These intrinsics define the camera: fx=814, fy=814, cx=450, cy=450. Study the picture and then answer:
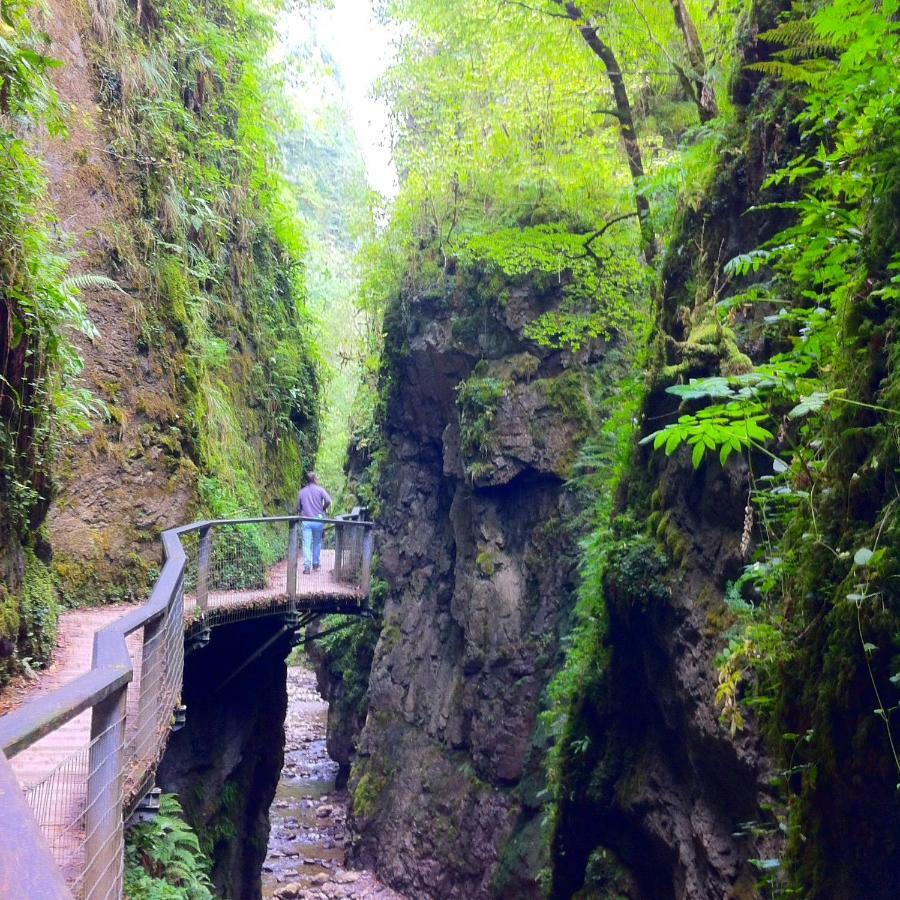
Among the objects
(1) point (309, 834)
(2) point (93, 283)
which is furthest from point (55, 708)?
(1) point (309, 834)

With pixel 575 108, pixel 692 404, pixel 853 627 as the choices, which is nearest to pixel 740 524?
pixel 692 404

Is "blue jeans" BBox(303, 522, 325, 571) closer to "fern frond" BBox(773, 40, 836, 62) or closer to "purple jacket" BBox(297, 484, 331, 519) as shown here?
"purple jacket" BBox(297, 484, 331, 519)

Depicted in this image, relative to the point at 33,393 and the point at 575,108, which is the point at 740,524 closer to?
the point at 33,393

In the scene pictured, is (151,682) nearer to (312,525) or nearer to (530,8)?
(312,525)

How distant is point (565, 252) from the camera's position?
504 inches

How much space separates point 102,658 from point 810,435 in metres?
3.62

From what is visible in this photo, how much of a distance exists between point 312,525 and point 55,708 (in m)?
11.1

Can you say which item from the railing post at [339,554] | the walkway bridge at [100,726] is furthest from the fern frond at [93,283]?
the railing post at [339,554]

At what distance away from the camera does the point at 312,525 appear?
1341cm

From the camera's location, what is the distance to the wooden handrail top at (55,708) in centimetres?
200

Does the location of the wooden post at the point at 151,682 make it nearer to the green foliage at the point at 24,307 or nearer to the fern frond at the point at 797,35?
the green foliage at the point at 24,307

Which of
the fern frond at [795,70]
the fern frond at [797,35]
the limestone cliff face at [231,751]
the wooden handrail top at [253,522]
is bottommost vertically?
the limestone cliff face at [231,751]

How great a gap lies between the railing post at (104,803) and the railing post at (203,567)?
5.44 meters

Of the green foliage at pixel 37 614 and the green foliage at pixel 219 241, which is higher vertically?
the green foliage at pixel 219 241
